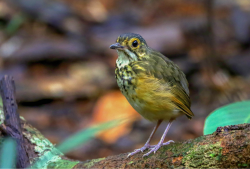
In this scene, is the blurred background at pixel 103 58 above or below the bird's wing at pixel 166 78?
above

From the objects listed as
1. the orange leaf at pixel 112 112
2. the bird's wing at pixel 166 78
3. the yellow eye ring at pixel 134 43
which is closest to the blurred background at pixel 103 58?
the orange leaf at pixel 112 112

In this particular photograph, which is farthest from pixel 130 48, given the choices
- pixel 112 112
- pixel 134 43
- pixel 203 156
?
pixel 112 112

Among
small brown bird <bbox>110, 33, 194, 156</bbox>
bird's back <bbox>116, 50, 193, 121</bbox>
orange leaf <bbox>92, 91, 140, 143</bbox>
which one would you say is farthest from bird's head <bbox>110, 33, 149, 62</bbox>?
orange leaf <bbox>92, 91, 140, 143</bbox>

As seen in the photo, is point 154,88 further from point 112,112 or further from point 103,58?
point 103,58

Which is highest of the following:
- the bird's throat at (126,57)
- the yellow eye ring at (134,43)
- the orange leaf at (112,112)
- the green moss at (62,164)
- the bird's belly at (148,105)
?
the orange leaf at (112,112)

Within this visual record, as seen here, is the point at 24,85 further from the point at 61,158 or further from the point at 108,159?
the point at 108,159

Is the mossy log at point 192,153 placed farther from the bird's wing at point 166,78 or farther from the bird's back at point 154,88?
the bird's wing at point 166,78
